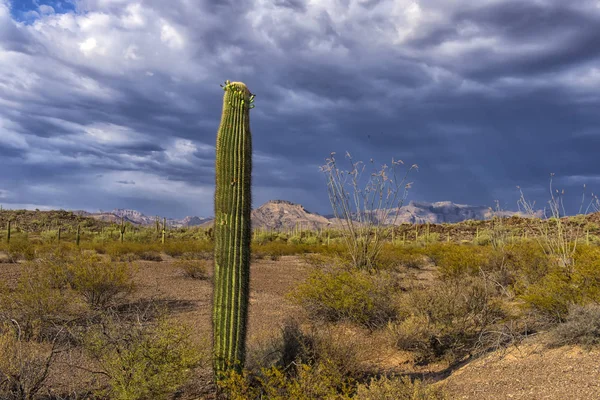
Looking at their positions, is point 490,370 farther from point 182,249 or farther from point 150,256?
point 182,249

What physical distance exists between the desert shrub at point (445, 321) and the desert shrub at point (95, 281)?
284 inches

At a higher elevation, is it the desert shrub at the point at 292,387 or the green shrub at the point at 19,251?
the green shrub at the point at 19,251

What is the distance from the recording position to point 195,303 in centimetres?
1473

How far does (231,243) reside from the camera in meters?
7.14

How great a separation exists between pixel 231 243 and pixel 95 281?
693 cm

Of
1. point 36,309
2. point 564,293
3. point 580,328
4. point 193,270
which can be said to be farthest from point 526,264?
point 36,309

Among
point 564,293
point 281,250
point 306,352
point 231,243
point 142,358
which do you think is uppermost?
point 281,250

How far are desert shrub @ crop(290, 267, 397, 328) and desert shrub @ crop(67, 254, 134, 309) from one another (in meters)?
4.77

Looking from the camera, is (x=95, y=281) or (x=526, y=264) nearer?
(x=95, y=281)

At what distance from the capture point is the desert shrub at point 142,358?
246 inches

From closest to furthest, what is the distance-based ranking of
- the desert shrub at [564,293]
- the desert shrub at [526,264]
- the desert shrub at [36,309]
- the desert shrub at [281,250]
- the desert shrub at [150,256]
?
the desert shrub at [564,293] → the desert shrub at [36,309] → the desert shrub at [526,264] → the desert shrub at [150,256] → the desert shrub at [281,250]

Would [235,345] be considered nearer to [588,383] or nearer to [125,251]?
[588,383]

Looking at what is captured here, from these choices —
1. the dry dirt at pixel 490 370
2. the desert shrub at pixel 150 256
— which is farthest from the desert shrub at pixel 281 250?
the dry dirt at pixel 490 370

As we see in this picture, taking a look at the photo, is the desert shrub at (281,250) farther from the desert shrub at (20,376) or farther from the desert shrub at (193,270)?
the desert shrub at (20,376)
